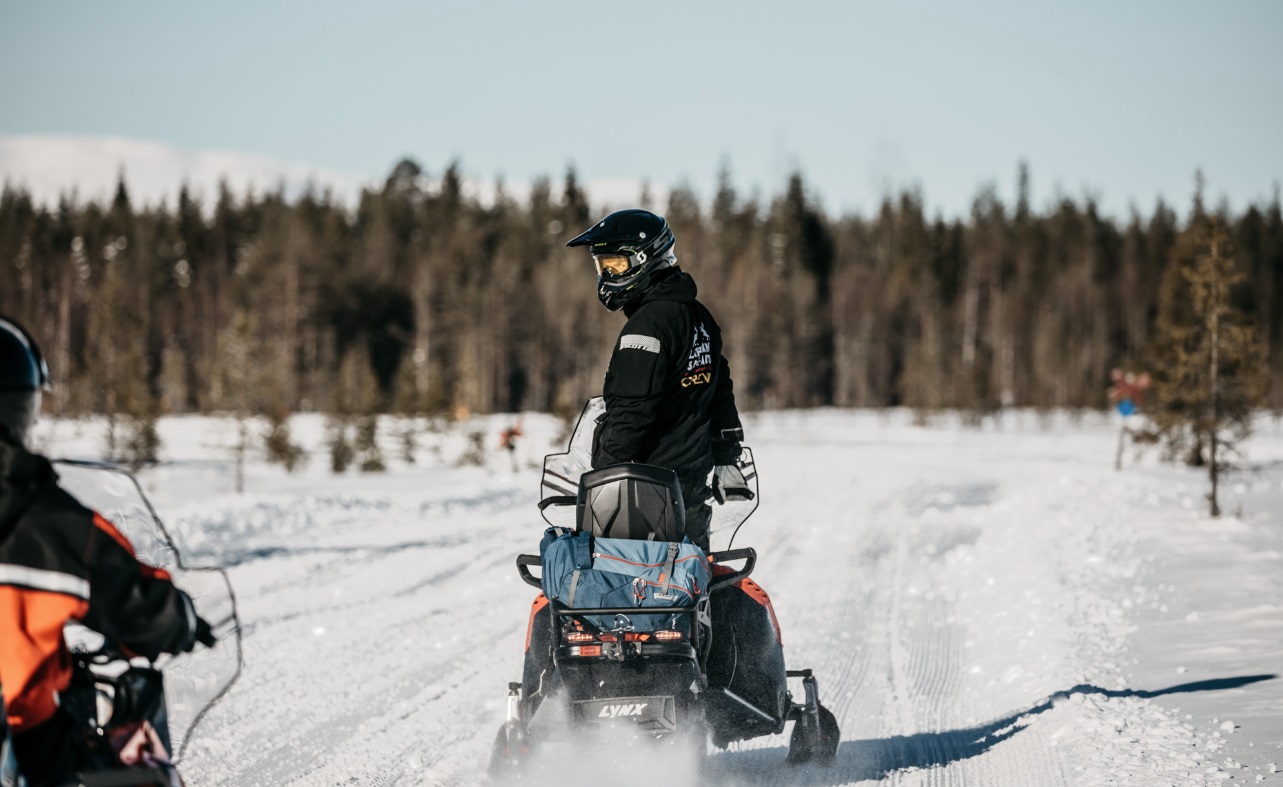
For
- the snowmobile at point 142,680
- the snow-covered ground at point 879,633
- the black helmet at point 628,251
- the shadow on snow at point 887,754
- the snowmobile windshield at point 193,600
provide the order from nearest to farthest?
the snowmobile at point 142,680, the snowmobile windshield at point 193,600, the black helmet at point 628,251, the shadow on snow at point 887,754, the snow-covered ground at point 879,633

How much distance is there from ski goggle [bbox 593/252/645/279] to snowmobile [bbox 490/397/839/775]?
0.61m

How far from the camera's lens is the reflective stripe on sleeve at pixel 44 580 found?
2.50 metres

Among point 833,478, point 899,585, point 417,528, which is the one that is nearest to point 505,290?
point 833,478

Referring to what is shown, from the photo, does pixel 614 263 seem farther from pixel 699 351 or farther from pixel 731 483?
pixel 731 483

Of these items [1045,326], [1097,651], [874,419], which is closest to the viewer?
[1097,651]

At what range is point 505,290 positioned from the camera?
7638 cm

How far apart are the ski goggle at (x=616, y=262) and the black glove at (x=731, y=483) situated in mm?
976

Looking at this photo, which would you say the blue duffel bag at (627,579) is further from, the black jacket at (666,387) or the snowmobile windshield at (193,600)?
the snowmobile windshield at (193,600)

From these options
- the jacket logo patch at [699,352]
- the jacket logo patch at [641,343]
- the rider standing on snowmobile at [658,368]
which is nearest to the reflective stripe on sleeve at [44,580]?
the rider standing on snowmobile at [658,368]

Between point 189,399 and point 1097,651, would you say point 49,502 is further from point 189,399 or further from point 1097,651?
point 189,399

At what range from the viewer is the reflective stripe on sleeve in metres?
2.50

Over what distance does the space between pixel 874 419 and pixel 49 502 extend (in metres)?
64.4

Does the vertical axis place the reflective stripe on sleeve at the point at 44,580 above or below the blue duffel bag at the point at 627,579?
above

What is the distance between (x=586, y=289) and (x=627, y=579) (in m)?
75.3
